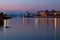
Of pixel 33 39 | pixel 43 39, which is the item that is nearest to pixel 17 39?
pixel 33 39

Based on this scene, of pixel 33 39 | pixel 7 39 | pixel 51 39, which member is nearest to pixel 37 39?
pixel 33 39

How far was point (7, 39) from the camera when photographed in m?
5.78

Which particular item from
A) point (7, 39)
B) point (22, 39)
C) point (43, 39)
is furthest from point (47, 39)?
point (7, 39)

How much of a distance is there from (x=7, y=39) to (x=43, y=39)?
1281mm

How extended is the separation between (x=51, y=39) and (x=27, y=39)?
897mm

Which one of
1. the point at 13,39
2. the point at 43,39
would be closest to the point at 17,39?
the point at 13,39

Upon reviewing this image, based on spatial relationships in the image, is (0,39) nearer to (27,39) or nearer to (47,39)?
(27,39)

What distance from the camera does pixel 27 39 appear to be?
225 inches

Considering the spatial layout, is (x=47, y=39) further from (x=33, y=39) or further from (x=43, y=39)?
(x=33, y=39)

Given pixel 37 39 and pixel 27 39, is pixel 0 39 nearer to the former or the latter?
pixel 27 39

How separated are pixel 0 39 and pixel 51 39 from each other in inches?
72.0

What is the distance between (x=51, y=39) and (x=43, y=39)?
321 millimetres

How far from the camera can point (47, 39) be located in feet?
19.2

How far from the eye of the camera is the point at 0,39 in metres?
5.71
